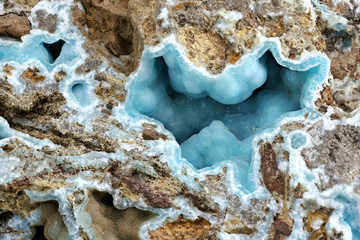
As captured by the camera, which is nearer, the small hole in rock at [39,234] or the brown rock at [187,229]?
the brown rock at [187,229]

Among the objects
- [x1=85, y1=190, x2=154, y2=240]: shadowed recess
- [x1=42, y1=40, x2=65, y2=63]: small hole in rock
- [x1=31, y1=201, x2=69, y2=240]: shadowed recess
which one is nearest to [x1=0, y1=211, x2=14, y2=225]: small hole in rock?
[x1=31, y1=201, x2=69, y2=240]: shadowed recess

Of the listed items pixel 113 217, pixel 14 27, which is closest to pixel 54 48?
pixel 14 27

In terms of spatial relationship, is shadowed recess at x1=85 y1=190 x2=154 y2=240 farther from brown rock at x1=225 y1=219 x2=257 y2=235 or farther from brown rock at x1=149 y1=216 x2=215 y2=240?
brown rock at x1=225 y1=219 x2=257 y2=235

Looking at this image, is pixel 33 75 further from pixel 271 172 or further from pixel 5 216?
pixel 271 172

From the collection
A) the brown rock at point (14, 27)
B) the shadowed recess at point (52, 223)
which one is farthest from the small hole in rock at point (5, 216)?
the brown rock at point (14, 27)

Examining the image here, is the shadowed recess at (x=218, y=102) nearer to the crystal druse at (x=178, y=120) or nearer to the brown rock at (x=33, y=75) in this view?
the crystal druse at (x=178, y=120)

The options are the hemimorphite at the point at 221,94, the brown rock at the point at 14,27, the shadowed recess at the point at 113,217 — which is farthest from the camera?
the brown rock at the point at 14,27

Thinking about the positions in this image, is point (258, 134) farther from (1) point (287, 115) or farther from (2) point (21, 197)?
(2) point (21, 197)
